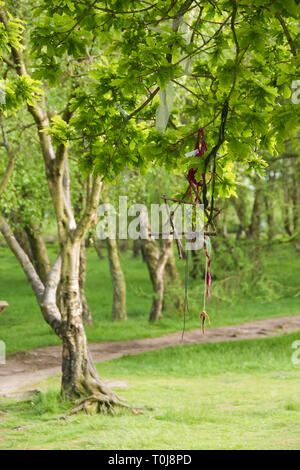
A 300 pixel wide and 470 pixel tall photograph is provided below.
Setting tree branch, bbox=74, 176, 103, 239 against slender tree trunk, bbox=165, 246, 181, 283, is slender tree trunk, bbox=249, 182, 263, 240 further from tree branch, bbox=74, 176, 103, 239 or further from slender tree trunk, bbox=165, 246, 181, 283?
tree branch, bbox=74, 176, 103, 239

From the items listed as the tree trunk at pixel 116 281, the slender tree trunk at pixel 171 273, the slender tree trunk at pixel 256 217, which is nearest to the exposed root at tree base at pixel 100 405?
the tree trunk at pixel 116 281

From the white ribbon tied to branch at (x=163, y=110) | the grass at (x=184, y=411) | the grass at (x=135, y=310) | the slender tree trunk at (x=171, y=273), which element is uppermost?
the white ribbon tied to branch at (x=163, y=110)

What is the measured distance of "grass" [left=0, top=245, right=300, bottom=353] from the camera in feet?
63.4

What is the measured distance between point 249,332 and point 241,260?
265 centimetres

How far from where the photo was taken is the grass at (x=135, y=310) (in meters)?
19.3

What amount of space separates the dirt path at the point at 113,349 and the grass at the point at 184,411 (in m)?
0.92

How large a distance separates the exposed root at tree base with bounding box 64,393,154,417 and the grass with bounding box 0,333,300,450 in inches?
7.6

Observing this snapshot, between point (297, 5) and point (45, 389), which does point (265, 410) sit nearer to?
point (45, 389)

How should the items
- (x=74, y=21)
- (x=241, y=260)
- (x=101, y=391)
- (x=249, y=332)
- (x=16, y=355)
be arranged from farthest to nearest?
(x=241, y=260) → (x=249, y=332) → (x=16, y=355) → (x=101, y=391) → (x=74, y=21)

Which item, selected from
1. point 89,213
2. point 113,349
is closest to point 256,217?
point 113,349

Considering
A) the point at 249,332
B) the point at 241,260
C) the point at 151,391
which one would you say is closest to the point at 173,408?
the point at 151,391

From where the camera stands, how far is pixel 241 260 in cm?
2055

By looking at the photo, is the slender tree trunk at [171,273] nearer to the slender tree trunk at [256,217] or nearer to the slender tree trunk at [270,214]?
the slender tree trunk at [270,214]

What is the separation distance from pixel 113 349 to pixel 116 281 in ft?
17.6
